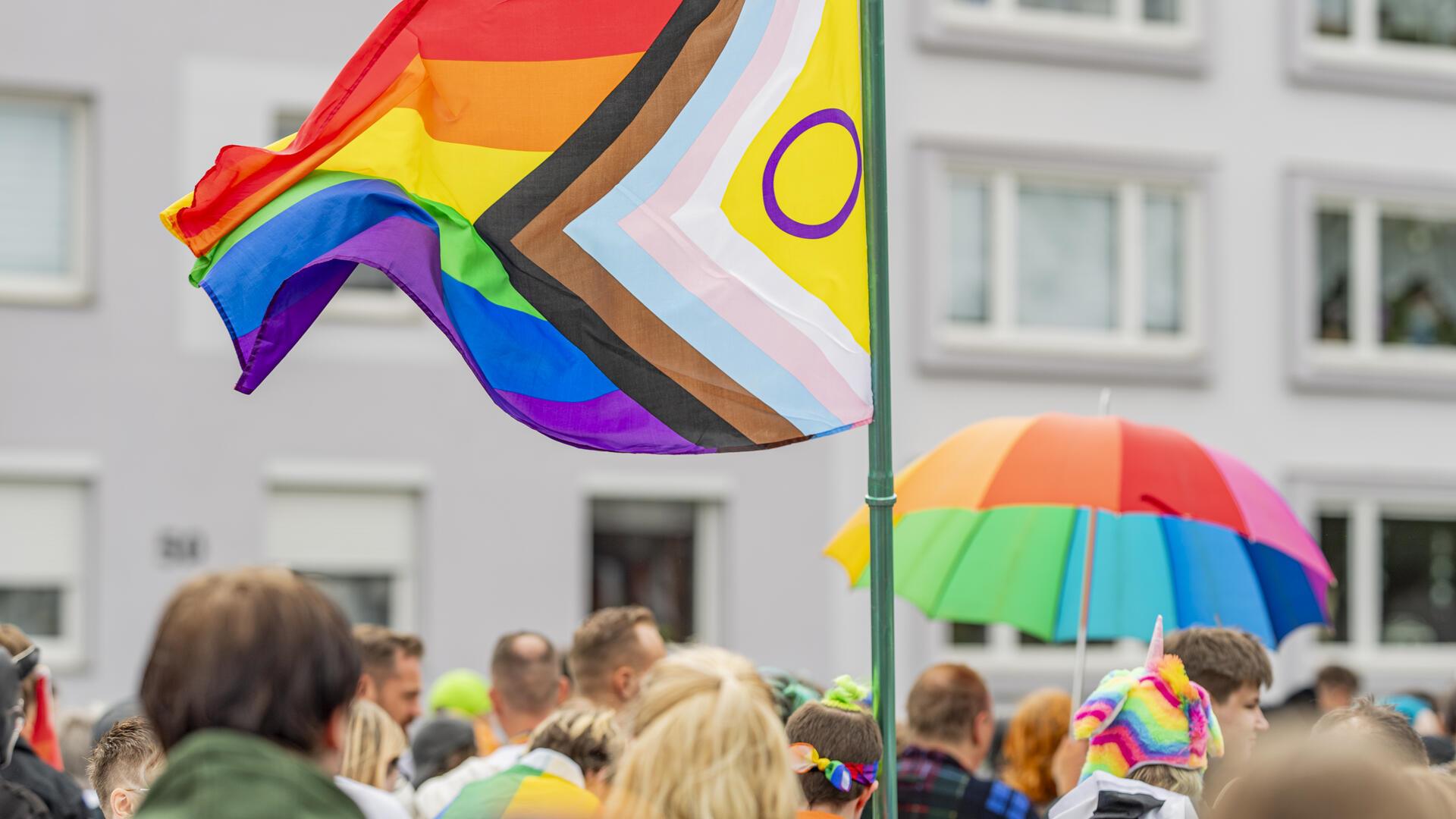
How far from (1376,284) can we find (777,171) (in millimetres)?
14826

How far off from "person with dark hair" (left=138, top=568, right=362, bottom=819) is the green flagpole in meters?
1.72

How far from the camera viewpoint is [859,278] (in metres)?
4.68

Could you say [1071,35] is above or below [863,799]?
above

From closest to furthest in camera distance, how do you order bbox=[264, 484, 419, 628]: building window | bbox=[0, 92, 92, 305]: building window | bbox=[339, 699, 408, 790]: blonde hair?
bbox=[339, 699, 408, 790]: blonde hair → bbox=[0, 92, 92, 305]: building window → bbox=[264, 484, 419, 628]: building window

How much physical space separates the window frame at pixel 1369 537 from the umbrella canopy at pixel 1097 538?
37.5ft

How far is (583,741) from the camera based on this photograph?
4.78 metres

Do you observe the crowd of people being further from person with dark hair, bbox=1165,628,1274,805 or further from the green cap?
the green cap

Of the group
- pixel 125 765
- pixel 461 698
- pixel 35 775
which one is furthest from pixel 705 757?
pixel 461 698

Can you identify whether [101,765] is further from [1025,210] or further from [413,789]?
[1025,210]

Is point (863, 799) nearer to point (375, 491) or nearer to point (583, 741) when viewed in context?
point (583, 741)

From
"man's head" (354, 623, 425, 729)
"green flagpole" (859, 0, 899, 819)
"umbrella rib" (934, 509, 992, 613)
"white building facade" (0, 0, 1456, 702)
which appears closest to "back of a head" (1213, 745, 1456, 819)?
"green flagpole" (859, 0, 899, 819)

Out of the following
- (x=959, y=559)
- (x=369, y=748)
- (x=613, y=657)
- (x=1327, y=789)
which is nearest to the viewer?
(x=1327, y=789)

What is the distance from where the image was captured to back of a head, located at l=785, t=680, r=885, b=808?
Answer: 424 cm

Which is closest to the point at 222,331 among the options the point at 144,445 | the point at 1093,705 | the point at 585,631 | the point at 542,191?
the point at 144,445
